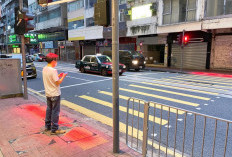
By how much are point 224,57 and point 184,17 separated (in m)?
5.75

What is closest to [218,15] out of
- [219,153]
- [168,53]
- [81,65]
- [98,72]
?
[168,53]

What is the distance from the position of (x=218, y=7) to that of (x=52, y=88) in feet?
→ 60.2

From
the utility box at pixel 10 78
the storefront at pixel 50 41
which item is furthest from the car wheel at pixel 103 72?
the storefront at pixel 50 41

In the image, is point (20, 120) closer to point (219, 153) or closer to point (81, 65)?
point (219, 153)

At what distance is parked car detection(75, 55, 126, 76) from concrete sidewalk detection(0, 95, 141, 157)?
915 centimetres

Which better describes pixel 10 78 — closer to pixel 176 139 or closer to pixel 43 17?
pixel 176 139

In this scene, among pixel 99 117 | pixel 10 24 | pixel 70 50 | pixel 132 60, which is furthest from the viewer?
pixel 10 24

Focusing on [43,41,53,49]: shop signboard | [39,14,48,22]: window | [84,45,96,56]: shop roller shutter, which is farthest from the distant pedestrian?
[39,14,48,22]: window

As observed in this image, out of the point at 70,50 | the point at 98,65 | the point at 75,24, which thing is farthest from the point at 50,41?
the point at 98,65

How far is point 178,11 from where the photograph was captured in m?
20.7

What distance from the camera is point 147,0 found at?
2361cm

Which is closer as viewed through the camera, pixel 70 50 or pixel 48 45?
pixel 70 50

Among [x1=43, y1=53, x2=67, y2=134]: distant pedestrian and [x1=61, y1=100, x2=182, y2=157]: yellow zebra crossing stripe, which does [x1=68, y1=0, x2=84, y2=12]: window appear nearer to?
[x1=61, y1=100, x2=182, y2=157]: yellow zebra crossing stripe

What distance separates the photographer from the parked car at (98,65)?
601 inches
